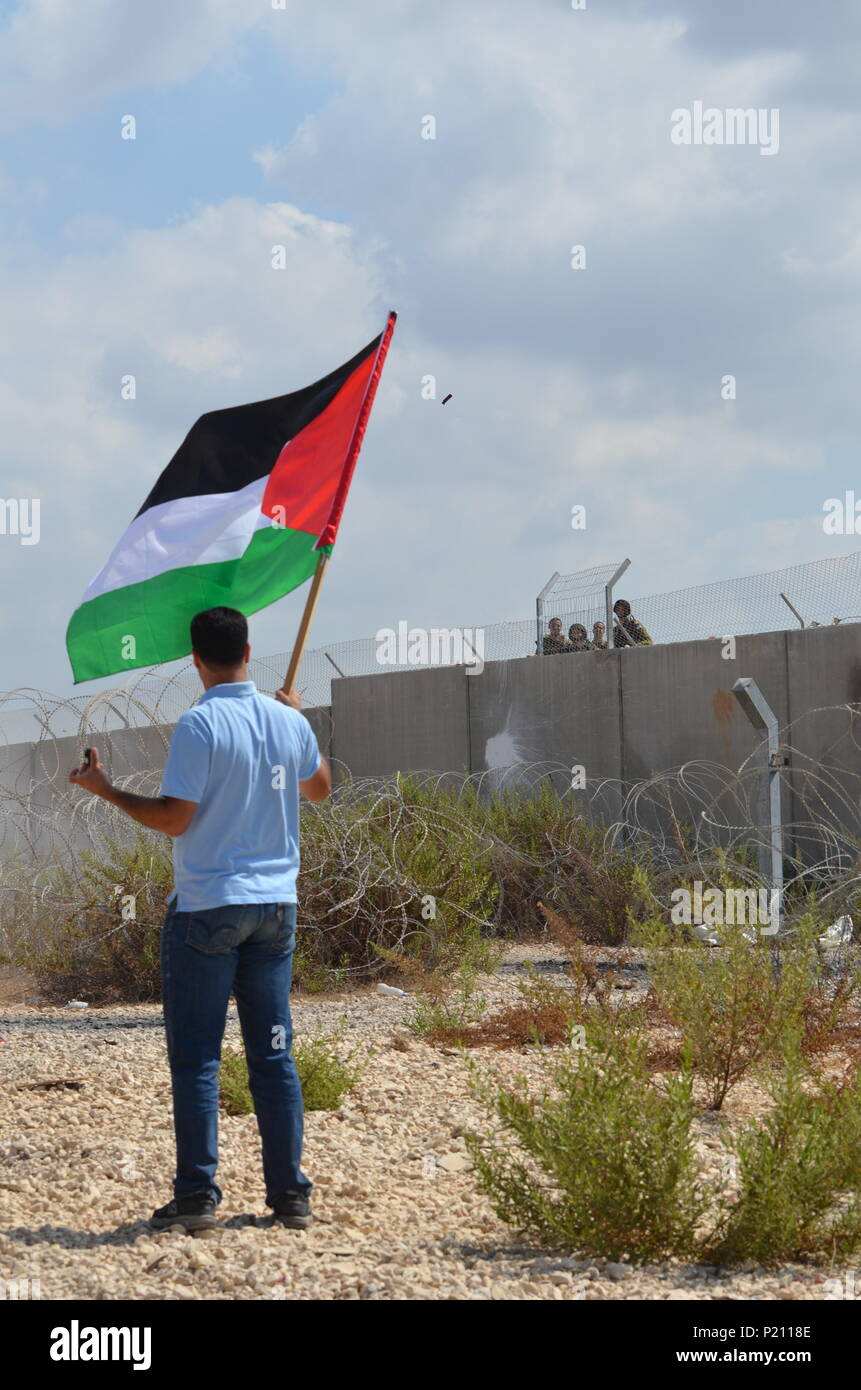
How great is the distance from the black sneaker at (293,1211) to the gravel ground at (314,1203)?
0.04m

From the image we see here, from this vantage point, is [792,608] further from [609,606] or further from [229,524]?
[229,524]

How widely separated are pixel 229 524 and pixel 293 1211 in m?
2.82

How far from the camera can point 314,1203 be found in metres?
4.00

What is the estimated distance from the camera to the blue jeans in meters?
3.67

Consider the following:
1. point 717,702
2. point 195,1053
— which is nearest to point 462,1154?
→ point 195,1053

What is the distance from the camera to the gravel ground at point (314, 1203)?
328 centimetres

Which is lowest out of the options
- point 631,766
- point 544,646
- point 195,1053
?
Result: point 195,1053

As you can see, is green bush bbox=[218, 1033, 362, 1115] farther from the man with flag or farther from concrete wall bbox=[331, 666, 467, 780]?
concrete wall bbox=[331, 666, 467, 780]

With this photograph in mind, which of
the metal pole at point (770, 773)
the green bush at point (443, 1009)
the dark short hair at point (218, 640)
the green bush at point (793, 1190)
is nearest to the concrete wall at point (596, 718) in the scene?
the metal pole at point (770, 773)

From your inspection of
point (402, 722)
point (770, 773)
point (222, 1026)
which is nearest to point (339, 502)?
point (222, 1026)

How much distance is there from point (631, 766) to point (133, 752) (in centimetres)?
557

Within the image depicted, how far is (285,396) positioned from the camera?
20.0 feet

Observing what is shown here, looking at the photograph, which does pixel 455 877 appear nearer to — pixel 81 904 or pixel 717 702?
pixel 81 904

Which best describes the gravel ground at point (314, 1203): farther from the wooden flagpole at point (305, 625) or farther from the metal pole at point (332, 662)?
the metal pole at point (332, 662)
